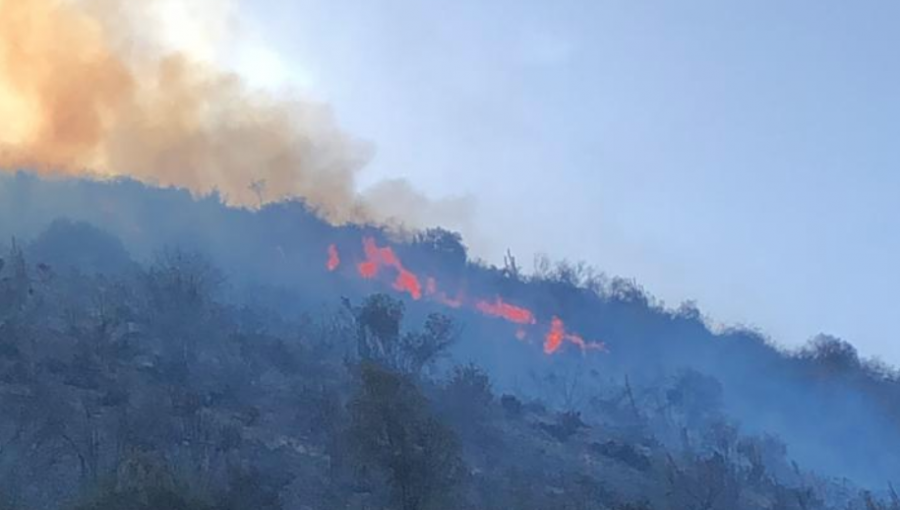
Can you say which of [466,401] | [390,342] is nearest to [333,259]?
[390,342]

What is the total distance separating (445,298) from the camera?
109000mm

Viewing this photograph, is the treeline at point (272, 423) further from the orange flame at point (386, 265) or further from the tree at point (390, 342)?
the orange flame at point (386, 265)

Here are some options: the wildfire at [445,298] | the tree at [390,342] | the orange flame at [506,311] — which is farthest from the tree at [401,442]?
the orange flame at [506,311]

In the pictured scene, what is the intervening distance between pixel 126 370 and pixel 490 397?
2043 cm

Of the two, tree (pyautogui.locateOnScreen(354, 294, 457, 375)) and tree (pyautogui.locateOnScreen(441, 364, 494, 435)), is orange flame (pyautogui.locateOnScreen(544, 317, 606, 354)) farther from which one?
tree (pyautogui.locateOnScreen(441, 364, 494, 435))

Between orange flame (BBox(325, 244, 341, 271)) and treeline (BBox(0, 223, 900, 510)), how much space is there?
77.0 ft

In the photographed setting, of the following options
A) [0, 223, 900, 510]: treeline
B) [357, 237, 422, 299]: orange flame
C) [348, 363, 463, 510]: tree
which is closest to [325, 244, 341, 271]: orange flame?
[357, 237, 422, 299]: orange flame

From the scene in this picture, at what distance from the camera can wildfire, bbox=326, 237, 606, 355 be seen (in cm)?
10688

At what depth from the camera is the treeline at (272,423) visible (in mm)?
33094

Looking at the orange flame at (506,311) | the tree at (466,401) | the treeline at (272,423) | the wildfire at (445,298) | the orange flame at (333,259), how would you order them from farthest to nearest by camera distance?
the orange flame at (506,311) → the wildfire at (445,298) → the orange flame at (333,259) → the tree at (466,401) → the treeline at (272,423)

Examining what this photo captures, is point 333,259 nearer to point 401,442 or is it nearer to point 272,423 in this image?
point 272,423

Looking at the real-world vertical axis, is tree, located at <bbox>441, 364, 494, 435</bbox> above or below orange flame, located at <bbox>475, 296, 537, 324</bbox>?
below

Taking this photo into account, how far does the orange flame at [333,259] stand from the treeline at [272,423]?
23457mm

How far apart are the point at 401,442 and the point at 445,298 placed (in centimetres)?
7636
